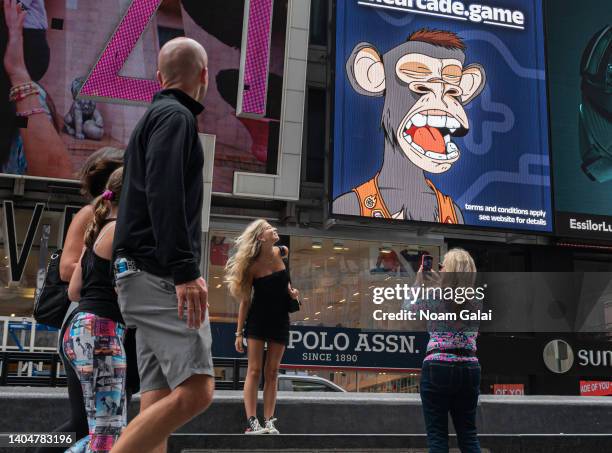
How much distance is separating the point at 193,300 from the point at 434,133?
1717cm

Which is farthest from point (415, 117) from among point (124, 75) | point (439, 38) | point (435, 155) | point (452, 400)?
point (452, 400)

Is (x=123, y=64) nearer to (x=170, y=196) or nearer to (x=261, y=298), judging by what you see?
(x=261, y=298)

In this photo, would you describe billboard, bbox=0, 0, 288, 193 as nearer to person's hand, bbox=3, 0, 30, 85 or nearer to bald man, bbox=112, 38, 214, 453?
person's hand, bbox=3, 0, 30, 85

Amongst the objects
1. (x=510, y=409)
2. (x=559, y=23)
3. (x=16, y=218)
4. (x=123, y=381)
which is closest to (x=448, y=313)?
(x=123, y=381)

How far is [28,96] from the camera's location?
1706cm

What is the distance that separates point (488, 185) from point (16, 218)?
1237cm

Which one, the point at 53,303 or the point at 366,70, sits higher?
the point at 366,70

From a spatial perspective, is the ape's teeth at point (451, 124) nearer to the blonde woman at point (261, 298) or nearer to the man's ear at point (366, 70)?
the man's ear at point (366, 70)

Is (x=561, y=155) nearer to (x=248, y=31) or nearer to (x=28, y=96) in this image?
(x=248, y=31)

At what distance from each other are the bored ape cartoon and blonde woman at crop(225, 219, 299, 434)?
11173 millimetres

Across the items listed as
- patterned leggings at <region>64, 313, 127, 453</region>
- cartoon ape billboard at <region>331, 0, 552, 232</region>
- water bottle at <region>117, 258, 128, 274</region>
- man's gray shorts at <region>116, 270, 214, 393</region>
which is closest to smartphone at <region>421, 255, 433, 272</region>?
patterned leggings at <region>64, 313, 127, 453</region>

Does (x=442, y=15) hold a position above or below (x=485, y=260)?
above

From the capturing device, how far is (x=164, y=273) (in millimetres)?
3160

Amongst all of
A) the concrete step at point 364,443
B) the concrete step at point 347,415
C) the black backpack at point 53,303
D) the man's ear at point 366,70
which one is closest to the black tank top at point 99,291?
the black backpack at point 53,303
